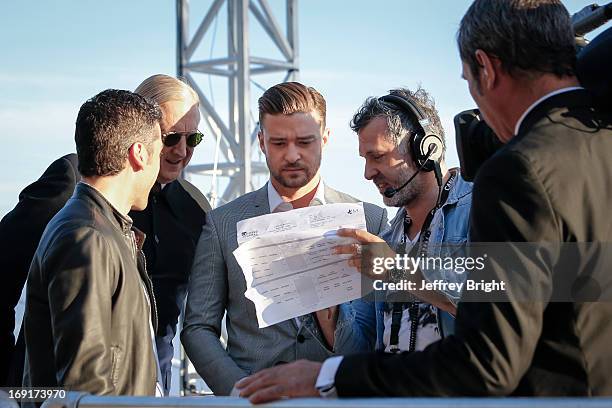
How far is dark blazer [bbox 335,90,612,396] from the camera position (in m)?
1.55

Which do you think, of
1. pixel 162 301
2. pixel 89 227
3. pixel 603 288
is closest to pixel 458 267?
pixel 603 288

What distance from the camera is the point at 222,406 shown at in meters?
1.52

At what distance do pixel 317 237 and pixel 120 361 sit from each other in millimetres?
683

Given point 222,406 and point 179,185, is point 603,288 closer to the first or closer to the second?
point 222,406

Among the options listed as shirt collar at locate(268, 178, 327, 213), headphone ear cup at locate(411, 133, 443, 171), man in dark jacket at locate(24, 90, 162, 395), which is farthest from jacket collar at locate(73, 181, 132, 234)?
headphone ear cup at locate(411, 133, 443, 171)

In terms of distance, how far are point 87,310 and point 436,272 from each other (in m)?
0.98

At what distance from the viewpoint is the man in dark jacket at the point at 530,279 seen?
5.09 feet

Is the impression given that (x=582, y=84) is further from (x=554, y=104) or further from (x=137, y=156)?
(x=137, y=156)

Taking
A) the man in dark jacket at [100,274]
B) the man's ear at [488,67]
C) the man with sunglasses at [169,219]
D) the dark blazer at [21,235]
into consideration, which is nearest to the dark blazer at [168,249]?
the man with sunglasses at [169,219]

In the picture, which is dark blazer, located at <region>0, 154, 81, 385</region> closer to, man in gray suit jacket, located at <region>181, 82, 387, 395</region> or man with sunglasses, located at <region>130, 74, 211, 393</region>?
man with sunglasses, located at <region>130, 74, 211, 393</region>

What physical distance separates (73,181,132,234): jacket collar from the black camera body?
104 cm

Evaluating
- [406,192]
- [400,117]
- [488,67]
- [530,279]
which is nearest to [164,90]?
[400,117]

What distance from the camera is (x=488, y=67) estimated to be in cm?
175

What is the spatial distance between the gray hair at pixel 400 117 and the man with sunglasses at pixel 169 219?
0.70 m
